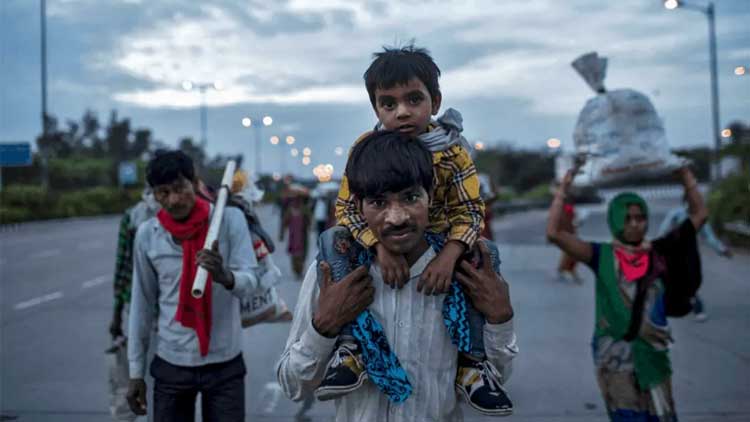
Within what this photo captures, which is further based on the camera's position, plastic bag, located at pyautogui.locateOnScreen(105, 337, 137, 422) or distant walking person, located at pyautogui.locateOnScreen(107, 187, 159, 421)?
distant walking person, located at pyautogui.locateOnScreen(107, 187, 159, 421)

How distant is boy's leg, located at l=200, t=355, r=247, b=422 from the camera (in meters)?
3.59

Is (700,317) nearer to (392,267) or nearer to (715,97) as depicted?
(392,267)

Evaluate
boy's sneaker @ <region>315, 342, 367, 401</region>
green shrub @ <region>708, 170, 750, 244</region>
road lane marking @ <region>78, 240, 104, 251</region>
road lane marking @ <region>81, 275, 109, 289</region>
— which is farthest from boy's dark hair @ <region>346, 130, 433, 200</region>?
road lane marking @ <region>78, 240, 104, 251</region>

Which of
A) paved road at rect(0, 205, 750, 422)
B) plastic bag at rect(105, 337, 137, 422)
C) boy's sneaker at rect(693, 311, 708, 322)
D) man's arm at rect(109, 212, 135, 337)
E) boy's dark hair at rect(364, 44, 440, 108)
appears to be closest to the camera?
boy's dark hair at rect(364, 44, 440, 108)

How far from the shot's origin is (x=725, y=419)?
550 centimetres

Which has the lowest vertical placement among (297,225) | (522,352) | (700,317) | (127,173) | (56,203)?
(522,352)

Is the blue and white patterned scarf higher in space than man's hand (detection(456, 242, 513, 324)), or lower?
lower

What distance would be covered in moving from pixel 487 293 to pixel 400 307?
0.24 metres

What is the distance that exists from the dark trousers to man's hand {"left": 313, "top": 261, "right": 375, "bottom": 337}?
5.51 feet

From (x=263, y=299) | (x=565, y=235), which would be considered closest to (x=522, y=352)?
(x=565, y=235)

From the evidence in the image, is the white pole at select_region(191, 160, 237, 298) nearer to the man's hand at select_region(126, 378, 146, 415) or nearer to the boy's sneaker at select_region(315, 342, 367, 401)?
the man's hand at select_region(126, 378, 146, 415)

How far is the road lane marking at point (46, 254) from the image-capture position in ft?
65.2

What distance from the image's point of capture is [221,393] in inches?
142

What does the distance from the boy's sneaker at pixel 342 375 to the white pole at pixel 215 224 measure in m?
1.33
